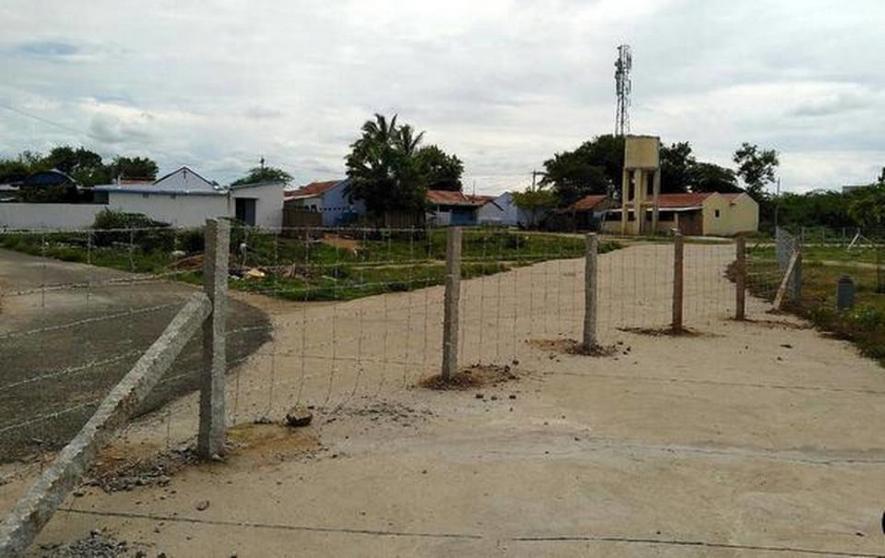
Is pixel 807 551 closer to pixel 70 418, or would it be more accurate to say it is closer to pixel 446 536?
pixel 446 536

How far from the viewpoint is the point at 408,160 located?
47125mm

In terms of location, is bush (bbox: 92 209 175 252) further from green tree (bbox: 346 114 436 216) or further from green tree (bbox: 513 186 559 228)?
green tree (bbox: 513 186 559 228)

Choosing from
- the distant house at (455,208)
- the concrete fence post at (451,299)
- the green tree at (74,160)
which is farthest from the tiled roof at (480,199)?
the concrete fence post at (451,299)

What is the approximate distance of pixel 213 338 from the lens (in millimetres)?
5379

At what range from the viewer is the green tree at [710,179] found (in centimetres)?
8000

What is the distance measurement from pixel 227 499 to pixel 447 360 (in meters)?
3.59

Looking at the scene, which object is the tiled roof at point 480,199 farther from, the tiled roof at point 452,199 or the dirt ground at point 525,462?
the dirt ground at point 525,462

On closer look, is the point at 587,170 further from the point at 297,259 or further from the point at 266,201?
the point at 297,259

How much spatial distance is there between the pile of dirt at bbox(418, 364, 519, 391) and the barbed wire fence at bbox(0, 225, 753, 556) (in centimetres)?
23

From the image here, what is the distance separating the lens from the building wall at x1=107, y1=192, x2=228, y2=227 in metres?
43.0

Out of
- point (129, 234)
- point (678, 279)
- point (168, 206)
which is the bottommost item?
point (678, 279)

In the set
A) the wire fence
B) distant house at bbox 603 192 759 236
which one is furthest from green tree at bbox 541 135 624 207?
the wire fence

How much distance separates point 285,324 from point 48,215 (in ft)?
110

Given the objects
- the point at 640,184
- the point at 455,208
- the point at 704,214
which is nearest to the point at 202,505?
the point at 640,184
